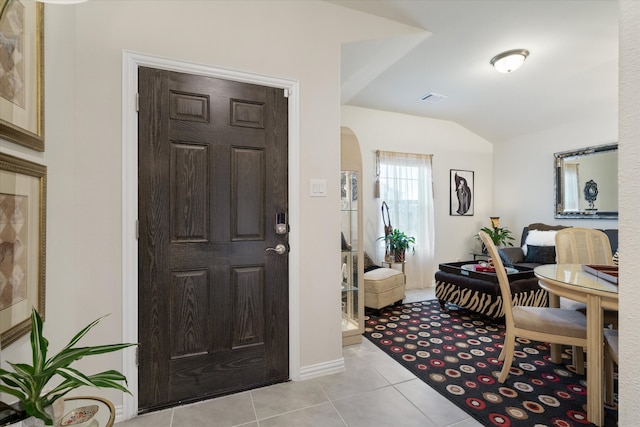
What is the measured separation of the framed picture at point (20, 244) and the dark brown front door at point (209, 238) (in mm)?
515

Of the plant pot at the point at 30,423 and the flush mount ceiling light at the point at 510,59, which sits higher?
the flush mount ceiling light at the point at 510,59

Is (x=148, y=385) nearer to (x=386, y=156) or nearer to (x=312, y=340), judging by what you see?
(x=312, y=340)

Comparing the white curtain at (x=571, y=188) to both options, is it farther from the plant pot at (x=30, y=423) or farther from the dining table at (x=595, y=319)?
the plant pot at (x=30, y=423)

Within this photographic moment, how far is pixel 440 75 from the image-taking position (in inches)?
139

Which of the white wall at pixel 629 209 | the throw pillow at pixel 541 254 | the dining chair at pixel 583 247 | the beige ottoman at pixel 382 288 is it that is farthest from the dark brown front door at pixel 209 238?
the throw pillow at pixel 541 254

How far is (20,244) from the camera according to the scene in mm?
1073

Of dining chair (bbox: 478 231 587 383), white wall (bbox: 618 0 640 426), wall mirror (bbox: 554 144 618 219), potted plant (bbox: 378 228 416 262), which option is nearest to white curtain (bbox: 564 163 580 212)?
wall mirror (bbox: 554 144 618 219)

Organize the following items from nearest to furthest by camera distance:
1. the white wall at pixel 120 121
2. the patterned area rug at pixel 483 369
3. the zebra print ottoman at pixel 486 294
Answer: the white wall at pixel 120 121
the patterned area rug at pixel 483 369
the zebra print ottoman at pixel 486 294

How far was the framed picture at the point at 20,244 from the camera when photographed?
98cm

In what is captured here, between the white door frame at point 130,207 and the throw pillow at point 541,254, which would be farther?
the throw pillow at point 541,254

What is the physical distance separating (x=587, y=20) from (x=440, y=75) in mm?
1308

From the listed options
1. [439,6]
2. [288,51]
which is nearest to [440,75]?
[439,6]

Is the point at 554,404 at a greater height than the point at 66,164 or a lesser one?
lesser

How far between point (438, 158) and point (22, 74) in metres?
4.95
